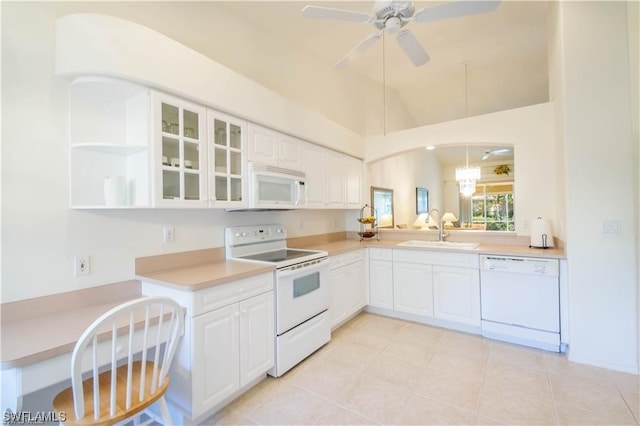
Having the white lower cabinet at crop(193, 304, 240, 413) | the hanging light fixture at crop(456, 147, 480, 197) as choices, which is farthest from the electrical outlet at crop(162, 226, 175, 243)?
the hanging light fixture at crop(456, 147, 480, 197)

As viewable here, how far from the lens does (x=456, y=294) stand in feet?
9.98

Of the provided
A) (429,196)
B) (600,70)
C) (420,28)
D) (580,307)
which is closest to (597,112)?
(600,70)

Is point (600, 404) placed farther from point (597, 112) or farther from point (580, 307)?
point (597, 112)

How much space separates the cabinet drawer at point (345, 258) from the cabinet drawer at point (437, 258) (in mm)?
411

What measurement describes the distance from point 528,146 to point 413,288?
78.3 inches

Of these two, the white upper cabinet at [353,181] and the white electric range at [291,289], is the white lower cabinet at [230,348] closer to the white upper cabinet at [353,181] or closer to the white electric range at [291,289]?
the white electric range at [291,289]

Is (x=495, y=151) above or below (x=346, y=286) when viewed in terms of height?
above

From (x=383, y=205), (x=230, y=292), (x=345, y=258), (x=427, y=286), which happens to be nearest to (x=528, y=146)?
(x=427, y=286)

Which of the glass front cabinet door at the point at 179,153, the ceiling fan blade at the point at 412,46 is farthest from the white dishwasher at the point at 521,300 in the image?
the glass front cabinet door at the point at 179,153

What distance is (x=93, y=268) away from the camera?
1.78 metres

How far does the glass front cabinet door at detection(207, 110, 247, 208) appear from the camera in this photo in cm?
212

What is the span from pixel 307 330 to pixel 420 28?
338 centimetres

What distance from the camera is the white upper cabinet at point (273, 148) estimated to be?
245cm

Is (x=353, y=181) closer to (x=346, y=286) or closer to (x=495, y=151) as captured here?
(x=346, y=286)
